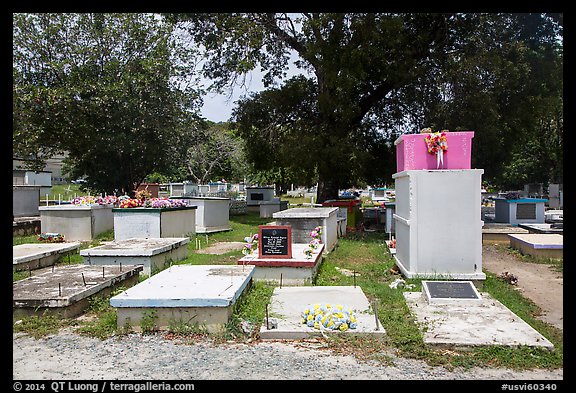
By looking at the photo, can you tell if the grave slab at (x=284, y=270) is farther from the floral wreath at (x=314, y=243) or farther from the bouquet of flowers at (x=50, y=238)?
the bouquet of flowers at (x=50, y=238)

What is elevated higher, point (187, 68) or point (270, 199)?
point (187, 68)

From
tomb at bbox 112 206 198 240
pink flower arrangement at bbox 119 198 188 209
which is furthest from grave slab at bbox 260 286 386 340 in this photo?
pink flower arrangement at bbox 119 198 188 209

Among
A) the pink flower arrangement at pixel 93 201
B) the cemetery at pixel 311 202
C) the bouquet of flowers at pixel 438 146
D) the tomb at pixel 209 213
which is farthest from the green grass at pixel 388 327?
the pink flower arrangement at pixel 93 201

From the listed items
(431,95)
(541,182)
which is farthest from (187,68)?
(541,182)

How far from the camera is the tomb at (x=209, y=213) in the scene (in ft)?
54.7

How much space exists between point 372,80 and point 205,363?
16.1 m

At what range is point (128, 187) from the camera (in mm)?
22562

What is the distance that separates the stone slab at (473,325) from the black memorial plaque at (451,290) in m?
0.16

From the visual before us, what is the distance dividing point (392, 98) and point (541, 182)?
2897 centimetres

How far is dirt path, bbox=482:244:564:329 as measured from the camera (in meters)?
6.70

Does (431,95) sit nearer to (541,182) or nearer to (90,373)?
(90,373)

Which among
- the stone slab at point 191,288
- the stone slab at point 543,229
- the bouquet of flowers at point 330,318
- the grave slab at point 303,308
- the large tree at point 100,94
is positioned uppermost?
the large tree at point 100,94

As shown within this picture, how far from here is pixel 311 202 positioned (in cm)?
1513

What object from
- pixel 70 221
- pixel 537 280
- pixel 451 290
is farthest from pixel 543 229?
pixel 70 221
